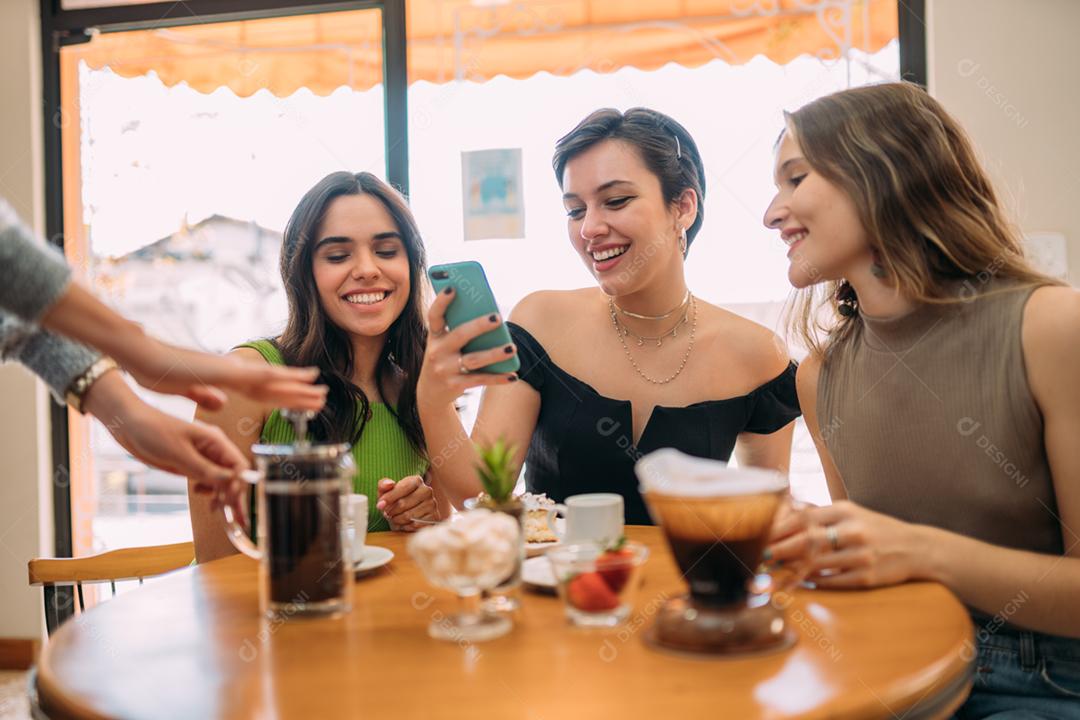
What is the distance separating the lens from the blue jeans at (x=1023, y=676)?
1.26 metres

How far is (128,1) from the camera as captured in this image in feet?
12.6

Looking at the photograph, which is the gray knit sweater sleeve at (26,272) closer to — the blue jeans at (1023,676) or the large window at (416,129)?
the blue jeans at (1023,676)

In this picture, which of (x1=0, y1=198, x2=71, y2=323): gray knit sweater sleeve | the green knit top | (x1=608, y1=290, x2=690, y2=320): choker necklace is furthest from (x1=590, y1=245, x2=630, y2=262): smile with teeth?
(x1=0, y1=198, x2=71, y2=323): gray knit sweater sleeve

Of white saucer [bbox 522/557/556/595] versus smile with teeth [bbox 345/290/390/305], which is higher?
smile with teeth [bbox 345/290/390/305]

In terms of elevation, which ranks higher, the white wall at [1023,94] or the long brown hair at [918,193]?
the white wall at [1023,94]

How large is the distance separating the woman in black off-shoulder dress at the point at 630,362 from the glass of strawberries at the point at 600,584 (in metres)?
1.02

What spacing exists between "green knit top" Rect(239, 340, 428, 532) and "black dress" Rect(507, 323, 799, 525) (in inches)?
13.6

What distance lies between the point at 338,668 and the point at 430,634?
0.14m

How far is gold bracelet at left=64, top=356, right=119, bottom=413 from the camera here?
121 centimetres

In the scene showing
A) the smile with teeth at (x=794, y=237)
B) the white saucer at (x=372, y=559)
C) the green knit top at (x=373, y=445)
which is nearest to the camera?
Result: the white saucer at (x=372, y=559)

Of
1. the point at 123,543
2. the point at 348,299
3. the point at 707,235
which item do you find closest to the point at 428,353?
the point at 348,299

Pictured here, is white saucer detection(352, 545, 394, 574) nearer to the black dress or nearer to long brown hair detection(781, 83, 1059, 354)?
the black dress

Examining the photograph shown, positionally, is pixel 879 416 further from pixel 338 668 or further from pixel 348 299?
pixel 348 299

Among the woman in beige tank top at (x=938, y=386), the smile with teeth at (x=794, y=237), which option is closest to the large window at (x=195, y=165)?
the smile with teeth at (x=794, y=237)
